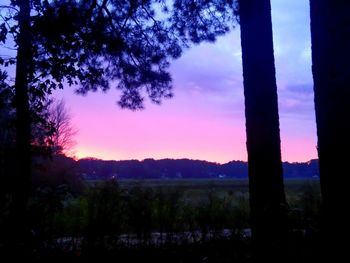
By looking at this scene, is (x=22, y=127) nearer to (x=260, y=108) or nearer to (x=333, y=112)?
(x=260, y=108)

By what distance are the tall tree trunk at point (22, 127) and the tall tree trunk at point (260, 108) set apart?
8.10 feet

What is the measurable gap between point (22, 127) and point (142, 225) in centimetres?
213

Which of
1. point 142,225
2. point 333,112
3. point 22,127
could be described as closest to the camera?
point 333,112

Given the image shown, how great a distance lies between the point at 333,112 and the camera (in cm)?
290

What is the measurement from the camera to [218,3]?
802cm

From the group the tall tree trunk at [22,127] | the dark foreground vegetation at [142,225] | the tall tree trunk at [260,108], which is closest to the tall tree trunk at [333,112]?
the dark foreground vegetation at [142,225]

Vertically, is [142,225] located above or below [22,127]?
below

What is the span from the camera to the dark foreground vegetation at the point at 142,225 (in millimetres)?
4770

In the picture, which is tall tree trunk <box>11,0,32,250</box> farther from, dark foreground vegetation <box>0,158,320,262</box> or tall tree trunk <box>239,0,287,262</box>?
tall tree trunk <box>239,0,287,262</box>

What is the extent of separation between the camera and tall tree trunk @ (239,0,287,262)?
14.8 feet

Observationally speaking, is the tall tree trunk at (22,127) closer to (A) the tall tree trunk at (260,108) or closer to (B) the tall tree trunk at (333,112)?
(A) the tall tree trunk at (260,108)

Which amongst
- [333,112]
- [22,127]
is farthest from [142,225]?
[333,112]

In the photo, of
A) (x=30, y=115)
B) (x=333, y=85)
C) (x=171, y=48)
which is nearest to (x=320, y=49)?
(x=333, y=85)

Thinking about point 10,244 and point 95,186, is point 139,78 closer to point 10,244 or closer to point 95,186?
point 95,186
